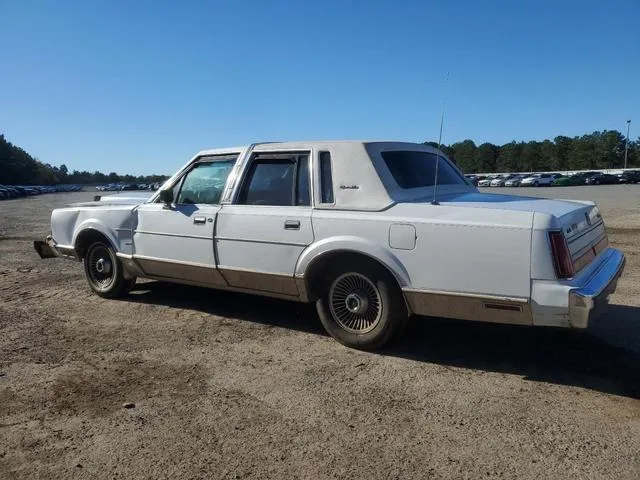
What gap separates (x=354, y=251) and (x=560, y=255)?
153 cm

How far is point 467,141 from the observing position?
13038 cm

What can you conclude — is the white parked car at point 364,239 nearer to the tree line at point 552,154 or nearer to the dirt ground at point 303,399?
the dirt ground at point 303,399

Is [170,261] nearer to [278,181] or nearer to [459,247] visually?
[278,181]

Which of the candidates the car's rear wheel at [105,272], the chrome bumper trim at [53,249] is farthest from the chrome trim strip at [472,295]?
the chrome bumper trim at [53,249]

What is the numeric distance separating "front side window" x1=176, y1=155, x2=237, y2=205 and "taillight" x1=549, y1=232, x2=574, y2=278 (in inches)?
126

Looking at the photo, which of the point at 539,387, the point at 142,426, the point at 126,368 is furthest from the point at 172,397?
the point at 539,387

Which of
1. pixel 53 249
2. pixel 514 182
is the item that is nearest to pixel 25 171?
pixel 514 182

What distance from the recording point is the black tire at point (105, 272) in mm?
6492

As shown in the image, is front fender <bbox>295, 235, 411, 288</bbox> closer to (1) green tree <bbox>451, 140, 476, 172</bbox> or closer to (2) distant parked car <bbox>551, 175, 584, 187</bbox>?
(2) distant parked car <bbox>551, 175, 584, 187</bbox>

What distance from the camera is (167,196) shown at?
232 inches

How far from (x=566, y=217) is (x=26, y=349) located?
4616 millimetres

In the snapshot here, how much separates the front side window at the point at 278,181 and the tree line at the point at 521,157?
A: 86.5 metres

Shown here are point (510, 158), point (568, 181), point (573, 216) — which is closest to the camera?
point (573, 216)

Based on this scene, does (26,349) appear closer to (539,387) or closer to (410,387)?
(410,387)
